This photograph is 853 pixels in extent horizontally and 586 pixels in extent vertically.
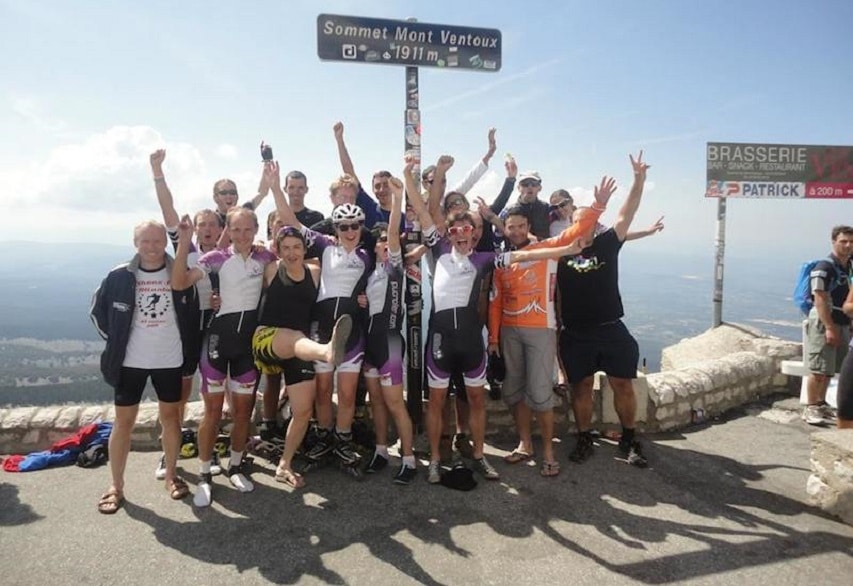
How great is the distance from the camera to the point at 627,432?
5.76 metres

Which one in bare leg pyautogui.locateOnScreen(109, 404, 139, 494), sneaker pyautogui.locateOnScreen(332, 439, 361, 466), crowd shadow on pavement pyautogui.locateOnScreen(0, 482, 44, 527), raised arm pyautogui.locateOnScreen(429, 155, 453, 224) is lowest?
crowd shadow on pavement pyautogui.locateOnScreen(0, 482, 44, 527)

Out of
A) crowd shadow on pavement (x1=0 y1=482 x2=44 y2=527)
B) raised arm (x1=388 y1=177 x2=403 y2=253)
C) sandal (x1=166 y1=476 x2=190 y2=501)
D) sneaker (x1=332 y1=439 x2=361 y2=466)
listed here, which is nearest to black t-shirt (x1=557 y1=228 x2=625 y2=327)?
raised arm (x1=388 y1=177 x2=403 y2=253)

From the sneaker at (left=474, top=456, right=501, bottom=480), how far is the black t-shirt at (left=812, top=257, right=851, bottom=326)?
5741 mm

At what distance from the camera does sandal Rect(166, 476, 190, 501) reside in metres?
4.65

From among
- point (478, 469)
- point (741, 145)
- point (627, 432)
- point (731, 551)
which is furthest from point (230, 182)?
point (741, 145)

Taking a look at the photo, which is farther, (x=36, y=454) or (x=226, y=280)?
(x=36, y=454)

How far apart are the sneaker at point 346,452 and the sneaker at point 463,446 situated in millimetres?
1231

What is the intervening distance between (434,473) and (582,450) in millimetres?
1897

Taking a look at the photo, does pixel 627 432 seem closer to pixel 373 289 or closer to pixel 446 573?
pixel 446 573

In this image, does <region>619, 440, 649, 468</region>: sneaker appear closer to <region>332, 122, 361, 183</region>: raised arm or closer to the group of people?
the group of people

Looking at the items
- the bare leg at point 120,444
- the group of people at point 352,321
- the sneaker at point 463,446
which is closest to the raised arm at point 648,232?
the group of people at point 352,321

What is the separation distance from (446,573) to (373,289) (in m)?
2.82

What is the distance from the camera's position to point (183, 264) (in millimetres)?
4582

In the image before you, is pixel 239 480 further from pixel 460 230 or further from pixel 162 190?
pixel 460 230
